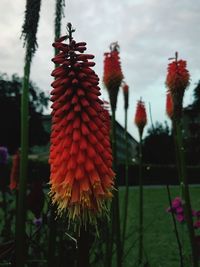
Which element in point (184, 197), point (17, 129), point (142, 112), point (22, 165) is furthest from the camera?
point (17, 129)

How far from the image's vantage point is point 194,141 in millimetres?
48812

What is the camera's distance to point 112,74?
396 centimetres

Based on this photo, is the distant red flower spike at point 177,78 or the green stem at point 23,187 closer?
the green stem at point 23,187

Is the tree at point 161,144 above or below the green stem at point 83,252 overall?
above

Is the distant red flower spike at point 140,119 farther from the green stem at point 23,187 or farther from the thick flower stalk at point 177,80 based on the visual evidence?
the green stem at point 23,187

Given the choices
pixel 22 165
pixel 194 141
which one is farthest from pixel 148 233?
pixel 194 141

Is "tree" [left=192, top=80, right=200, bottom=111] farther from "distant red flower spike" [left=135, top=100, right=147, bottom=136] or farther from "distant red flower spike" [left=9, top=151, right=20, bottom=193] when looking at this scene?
"distant red flower spike" [left=9, top=151, right=20, bottom=193]

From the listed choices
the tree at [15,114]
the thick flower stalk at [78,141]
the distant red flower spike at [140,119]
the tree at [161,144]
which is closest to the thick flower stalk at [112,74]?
the tree at [161,144]

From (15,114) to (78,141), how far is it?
58.5 meters

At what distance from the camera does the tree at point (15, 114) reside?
5866 centimetres

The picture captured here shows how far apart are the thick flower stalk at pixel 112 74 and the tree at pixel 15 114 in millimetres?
49606

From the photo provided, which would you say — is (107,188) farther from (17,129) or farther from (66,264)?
(17,129)

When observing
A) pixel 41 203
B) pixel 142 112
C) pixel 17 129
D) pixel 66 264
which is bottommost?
pixel 66 264

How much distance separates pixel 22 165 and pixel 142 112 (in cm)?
303
